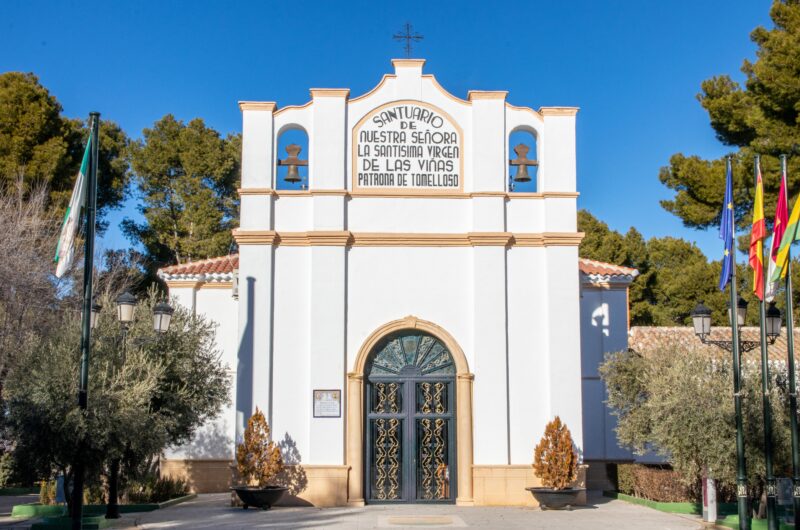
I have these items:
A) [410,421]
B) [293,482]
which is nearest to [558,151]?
[410,421]

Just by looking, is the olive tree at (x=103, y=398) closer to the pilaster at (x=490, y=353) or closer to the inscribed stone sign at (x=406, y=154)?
the inscribed stone sign at (x=406, y=154)

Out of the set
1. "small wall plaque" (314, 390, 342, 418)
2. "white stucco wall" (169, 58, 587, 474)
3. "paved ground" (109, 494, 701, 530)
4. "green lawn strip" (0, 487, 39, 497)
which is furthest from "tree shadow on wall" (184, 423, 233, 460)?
"green lawn strip" (0, 487, 39, 497)

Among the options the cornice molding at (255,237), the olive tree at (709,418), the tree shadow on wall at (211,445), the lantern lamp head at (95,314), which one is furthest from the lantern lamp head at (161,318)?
the olive tree at (709,418)

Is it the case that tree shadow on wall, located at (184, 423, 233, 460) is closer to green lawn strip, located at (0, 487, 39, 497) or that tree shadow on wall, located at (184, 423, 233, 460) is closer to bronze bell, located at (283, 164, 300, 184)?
green lawn strip, located at (0, 487, 39, 497)

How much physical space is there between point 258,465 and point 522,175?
8.38m

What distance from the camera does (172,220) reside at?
37844 mm

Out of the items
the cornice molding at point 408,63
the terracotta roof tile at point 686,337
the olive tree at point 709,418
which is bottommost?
the olive tree at point 709,418

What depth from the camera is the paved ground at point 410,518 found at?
1569 centimetres

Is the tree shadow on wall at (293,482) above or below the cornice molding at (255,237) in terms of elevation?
below

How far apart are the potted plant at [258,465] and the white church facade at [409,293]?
17.8 inches

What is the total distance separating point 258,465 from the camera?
18297mm

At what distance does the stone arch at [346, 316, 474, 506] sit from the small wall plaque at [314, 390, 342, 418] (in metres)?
0.23

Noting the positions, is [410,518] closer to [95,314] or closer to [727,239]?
[95,314]

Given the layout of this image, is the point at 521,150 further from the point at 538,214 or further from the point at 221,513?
the point at 221,513
